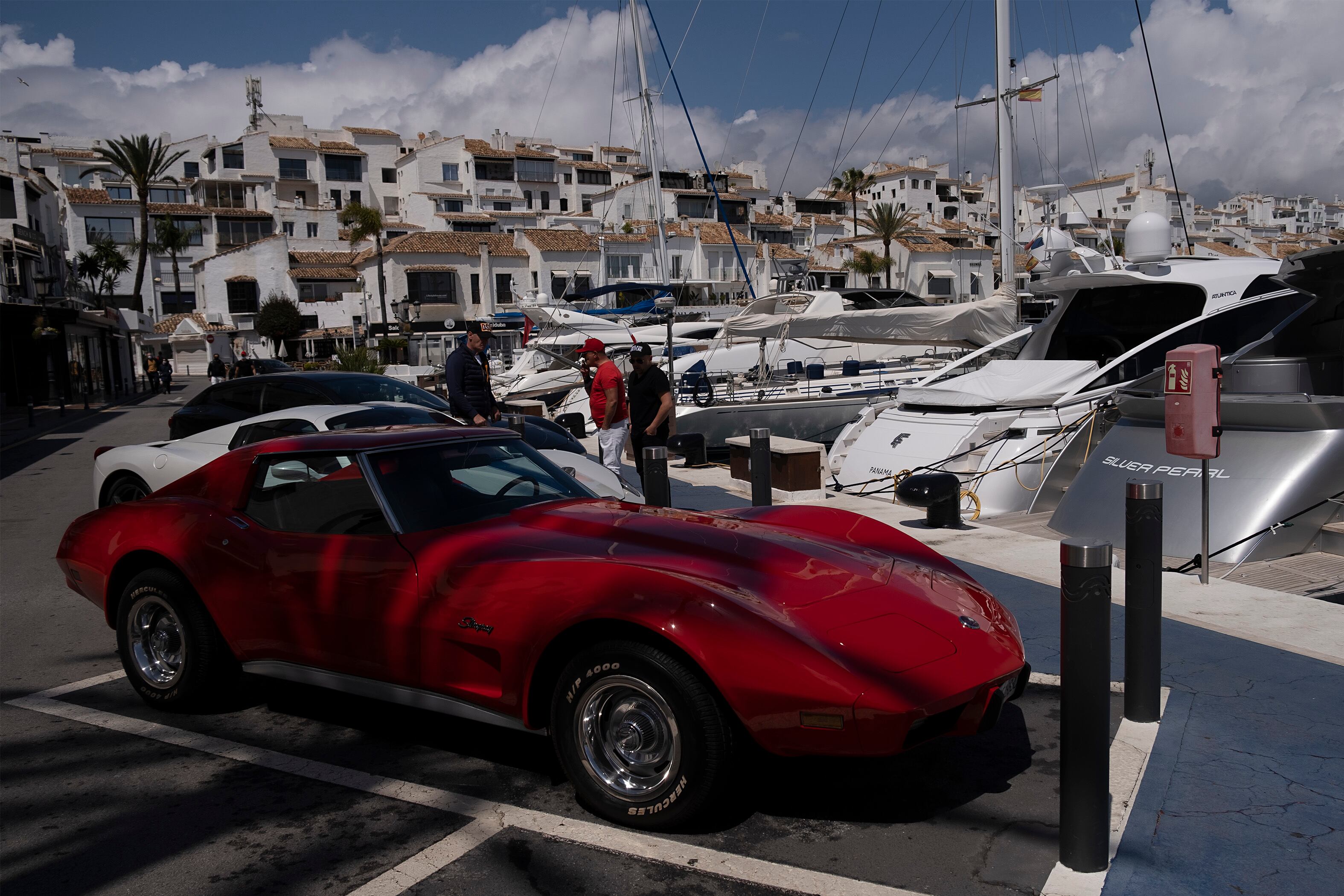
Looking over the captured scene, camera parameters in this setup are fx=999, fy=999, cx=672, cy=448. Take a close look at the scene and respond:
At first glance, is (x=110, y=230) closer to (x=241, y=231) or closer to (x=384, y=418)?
(x=241, y=231)

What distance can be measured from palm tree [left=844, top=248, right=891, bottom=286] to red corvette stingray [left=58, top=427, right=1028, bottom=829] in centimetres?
6078

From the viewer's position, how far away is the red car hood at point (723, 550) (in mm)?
3484

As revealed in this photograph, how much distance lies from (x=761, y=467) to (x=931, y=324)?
358 inches

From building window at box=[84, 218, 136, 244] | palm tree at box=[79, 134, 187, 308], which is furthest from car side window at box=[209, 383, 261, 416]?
building window at box=[84, 218, 136, 244]

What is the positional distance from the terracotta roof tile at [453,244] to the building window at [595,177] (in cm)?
2426

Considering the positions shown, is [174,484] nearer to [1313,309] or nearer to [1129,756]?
[1129,756]

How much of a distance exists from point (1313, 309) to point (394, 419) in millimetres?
8891

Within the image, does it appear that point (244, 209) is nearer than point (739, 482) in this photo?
A: No

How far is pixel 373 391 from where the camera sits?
10.7m

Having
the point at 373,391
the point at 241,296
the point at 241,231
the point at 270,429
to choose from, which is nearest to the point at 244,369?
the point at 373,391

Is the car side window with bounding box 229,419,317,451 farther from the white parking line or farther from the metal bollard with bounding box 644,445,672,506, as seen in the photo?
the white parking line

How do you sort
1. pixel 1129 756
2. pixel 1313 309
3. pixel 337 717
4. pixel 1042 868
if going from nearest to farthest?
pixel 1042 868 → pixel 1129 756 → pixel 337 717 → pixel 1313 309

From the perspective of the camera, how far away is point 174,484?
5.08 m

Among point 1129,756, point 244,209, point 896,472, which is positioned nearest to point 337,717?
point 1129,756
